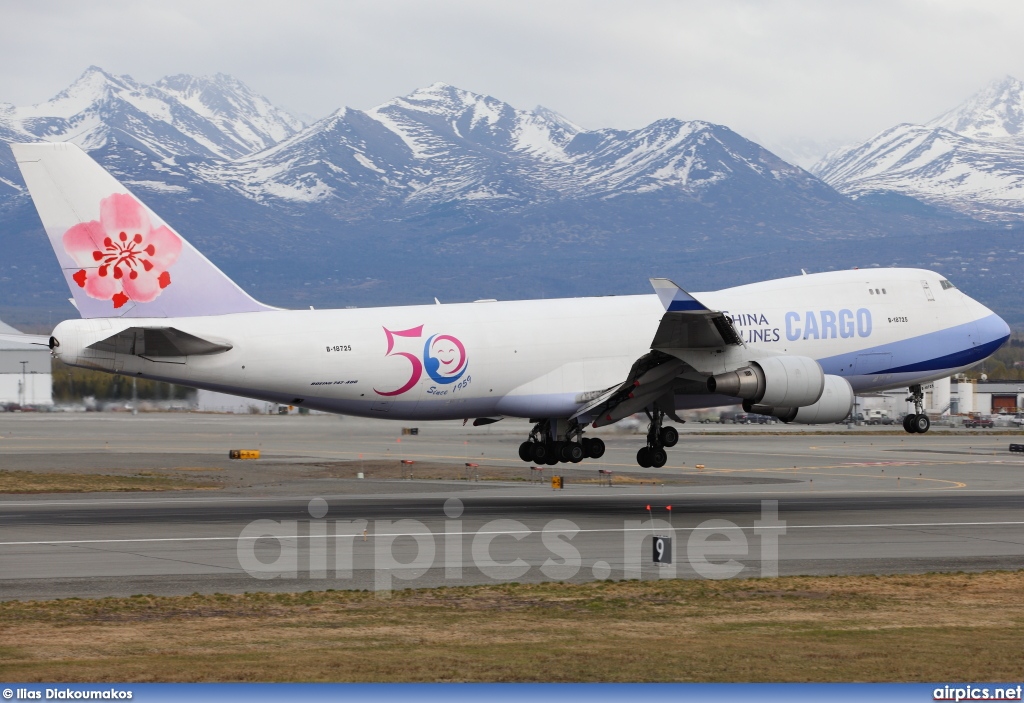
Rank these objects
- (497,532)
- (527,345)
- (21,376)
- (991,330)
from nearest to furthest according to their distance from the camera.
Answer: (497,532) < (527,345) < (991,330) < (21,376)

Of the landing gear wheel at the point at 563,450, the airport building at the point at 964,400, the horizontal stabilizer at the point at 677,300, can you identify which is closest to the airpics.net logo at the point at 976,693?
the horizontal stabilizer at the point at 677,300

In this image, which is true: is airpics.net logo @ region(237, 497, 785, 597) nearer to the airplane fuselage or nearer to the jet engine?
the jet engine

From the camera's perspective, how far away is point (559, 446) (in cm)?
4366

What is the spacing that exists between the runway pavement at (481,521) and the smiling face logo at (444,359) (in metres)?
4.16

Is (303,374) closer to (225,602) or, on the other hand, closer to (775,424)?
(225,602)

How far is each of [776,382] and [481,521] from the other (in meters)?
9.45

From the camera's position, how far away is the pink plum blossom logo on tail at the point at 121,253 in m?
37.5

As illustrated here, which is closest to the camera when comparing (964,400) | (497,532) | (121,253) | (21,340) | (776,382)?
(497,532)

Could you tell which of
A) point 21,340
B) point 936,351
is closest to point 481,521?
point 936,351

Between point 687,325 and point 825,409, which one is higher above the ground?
point 687,325

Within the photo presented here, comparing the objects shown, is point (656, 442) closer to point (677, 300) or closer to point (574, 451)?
point (574, 451)

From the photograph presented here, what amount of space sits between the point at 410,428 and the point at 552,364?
149 ft

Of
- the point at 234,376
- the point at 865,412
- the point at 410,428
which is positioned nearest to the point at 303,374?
the point at 234,376

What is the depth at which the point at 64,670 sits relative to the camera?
19156mm
